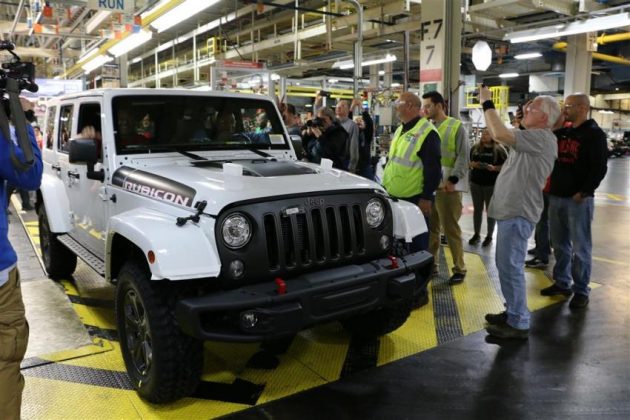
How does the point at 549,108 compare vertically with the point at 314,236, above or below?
above

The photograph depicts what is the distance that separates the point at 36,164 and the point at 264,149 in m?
2.18

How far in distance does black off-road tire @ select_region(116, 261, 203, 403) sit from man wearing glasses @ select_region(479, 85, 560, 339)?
231 centimetres

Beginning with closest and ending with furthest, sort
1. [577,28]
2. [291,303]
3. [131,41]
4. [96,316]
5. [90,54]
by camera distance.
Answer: [291,303], [96,316], [577,28], [131,41], [90,54]

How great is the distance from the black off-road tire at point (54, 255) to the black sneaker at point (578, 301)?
15.4ft

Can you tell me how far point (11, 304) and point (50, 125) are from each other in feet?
11.5

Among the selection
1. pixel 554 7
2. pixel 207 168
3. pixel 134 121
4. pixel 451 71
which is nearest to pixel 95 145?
pixel 134 121

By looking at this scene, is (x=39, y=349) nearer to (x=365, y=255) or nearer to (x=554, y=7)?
(x=365, y=255)

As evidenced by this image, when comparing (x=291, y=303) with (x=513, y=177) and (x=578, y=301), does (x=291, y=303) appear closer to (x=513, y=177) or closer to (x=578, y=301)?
(x=513, y=177)

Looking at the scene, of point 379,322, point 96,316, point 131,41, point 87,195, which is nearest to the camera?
point 379,322

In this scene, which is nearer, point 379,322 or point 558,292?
point 379,322

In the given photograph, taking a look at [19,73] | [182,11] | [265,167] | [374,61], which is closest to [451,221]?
[265,167]

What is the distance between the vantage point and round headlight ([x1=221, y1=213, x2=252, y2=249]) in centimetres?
268

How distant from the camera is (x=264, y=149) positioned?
412 centimetres

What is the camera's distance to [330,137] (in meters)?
6.05
